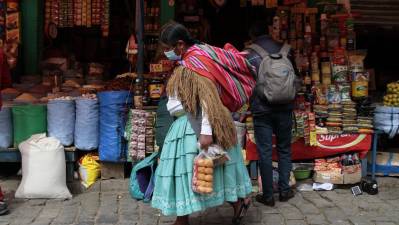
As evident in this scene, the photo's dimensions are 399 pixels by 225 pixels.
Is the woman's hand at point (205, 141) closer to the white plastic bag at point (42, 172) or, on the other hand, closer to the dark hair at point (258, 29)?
the dark hair at point (258, 29)

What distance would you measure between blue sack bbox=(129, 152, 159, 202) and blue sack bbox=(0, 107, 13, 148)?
5.10ft

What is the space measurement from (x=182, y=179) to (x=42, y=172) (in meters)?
2.03

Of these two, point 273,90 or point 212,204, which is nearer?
point 212,204

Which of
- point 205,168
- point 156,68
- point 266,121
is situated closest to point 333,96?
point 266,121

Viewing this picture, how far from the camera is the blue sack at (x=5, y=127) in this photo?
6551 millimetres

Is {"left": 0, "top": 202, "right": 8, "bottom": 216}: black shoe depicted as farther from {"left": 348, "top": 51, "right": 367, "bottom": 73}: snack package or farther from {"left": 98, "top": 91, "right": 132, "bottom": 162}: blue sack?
{"left": 348, "top": 51, "right": 367, "bottom": 73}: snack package

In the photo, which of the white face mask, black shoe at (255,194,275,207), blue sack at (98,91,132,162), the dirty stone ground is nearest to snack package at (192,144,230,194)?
the white face mask

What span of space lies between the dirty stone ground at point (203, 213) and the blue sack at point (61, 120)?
2.18ft

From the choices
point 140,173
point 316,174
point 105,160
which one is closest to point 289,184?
point 316,174

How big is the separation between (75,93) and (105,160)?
1055 mm

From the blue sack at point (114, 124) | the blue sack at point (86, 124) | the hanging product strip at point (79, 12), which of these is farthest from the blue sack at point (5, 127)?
the hanging product strip at point (79, 12)

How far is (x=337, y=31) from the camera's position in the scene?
23.7 feet

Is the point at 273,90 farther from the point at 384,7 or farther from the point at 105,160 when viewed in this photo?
the point at 384,7

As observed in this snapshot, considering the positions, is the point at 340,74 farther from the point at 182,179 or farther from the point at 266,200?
the point at 182,179
